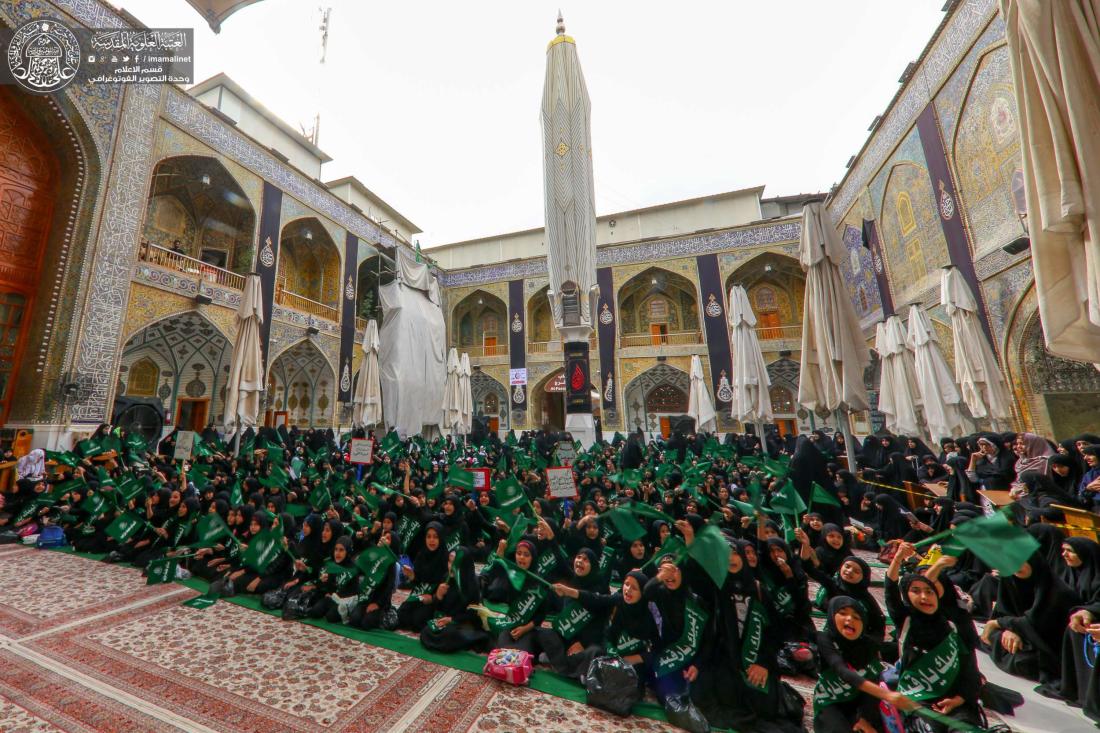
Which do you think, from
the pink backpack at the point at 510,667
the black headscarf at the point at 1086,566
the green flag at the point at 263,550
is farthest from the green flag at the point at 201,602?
the black headscarf at the point at 1086,566

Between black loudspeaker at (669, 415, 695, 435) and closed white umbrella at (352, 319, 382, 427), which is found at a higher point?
closed white umbrella at (352, 319, 382, 427)

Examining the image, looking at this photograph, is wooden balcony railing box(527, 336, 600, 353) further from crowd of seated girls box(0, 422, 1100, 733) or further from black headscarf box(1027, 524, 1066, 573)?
black headscarf box(1027, 524, 1066, 573)

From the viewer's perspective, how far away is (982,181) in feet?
25.8

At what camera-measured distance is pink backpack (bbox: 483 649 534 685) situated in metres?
2.22

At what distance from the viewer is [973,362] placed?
583 cm

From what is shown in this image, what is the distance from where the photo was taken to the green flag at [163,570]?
3.65 m

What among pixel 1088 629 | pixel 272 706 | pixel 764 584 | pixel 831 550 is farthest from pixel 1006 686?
pixel 272 706

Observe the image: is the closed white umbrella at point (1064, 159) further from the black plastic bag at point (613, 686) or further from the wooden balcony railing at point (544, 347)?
the wooden balcony railing at point (544, 347)

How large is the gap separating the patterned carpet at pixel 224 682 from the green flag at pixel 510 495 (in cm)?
176

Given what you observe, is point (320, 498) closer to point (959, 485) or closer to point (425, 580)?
point (425, 580)

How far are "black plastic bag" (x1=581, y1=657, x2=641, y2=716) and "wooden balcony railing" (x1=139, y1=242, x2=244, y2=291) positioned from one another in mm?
11025

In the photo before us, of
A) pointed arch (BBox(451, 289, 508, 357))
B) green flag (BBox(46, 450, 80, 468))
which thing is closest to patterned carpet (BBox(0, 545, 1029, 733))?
green flag (BBox(46, 450, 80, 468))

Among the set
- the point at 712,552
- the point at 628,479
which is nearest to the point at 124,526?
the point at 628,479

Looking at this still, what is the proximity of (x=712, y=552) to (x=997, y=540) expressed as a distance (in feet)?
2.85
